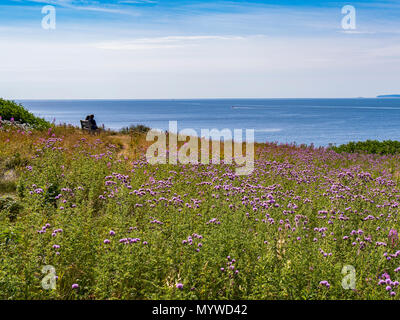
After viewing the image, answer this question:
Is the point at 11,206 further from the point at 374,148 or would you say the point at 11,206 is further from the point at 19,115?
the point at 374,148

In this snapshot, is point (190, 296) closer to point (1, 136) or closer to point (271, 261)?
point (271, 261)

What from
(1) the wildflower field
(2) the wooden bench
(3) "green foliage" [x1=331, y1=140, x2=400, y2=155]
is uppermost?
(2) the wooden bench

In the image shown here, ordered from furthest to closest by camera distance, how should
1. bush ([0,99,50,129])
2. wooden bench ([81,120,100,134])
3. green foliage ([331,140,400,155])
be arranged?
wooden bench ([81,120,100,134])
green foliage ([331,140,400,155])
bush ([0,99,50,129])

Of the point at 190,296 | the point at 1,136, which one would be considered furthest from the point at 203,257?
the point at 1,136

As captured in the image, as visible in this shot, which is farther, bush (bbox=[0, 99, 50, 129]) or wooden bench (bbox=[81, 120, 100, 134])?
wooden bench (bbox=[81, 120, 100, 134])

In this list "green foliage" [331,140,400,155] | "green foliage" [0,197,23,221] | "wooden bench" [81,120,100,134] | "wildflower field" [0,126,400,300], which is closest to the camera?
"wildflower field" [0,126,400,300]

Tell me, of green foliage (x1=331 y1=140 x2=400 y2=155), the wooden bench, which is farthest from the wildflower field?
green foliage (x1=331 y1=140 x2=400 y2=155)

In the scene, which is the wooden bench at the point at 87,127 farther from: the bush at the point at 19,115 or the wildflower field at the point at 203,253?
the wildflower field at the point at 203,253

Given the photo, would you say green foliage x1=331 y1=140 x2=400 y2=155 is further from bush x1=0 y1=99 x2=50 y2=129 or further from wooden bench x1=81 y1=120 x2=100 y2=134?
bush x1=0 y1=99 x2=50 y2=129

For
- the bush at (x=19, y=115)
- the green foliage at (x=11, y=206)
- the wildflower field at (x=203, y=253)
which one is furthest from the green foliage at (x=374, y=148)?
the green foliage at (x=11, y=206)

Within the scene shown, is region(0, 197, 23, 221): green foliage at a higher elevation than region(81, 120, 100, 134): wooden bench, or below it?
below

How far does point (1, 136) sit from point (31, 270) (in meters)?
9.58

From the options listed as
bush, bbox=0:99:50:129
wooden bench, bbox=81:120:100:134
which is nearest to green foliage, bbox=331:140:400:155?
wooden bench, bbox=81:120:100:134
